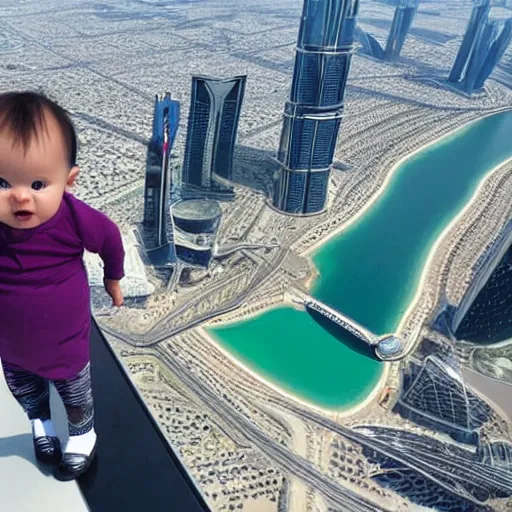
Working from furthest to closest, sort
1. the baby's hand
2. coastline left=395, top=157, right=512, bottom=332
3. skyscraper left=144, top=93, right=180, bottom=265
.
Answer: coastline left=395, top=157, right=512, bottom=332 < skyscraper left=144, top=93, right=180, bottom=265 < the baby's hand

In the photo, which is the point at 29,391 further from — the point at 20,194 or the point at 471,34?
the point at 471,34

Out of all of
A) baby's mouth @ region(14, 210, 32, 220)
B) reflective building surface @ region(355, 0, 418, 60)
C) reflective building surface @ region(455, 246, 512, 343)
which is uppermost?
baby's mouth @ region(14, 210, 32, 220)

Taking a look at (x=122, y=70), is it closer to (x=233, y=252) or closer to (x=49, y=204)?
(x=233, y=252)

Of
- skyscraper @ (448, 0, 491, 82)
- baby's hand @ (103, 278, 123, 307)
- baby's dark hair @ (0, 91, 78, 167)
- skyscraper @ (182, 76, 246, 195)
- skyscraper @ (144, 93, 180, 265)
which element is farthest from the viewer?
skyscraper @ (448, 0, 491, 82)

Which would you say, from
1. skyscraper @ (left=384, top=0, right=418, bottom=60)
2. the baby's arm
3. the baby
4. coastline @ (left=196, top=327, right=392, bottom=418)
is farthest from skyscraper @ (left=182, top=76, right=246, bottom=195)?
skyscraper @ (left=384, top=0, right=418, bottom=60)

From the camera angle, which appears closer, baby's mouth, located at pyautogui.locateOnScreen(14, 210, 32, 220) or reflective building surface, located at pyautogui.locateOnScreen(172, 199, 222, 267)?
baby's mouth, located at pyautogui.locateOnScreen(14, 210, 32, 220)

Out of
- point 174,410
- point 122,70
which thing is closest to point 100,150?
point 122,70

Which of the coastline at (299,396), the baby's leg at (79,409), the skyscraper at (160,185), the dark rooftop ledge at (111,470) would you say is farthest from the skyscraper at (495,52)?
the baby's leg at (79,409)

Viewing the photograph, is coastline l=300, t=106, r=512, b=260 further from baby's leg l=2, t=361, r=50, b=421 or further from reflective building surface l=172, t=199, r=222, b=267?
baby's leg l=2, t=361, r=50, b=421
